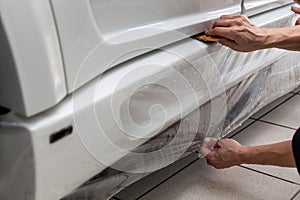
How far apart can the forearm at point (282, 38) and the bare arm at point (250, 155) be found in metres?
→ 0.23

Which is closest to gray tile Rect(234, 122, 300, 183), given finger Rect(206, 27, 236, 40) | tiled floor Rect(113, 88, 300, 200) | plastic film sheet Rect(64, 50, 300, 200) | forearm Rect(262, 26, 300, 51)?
tiled floor Rect(113, 88, 300, 200)

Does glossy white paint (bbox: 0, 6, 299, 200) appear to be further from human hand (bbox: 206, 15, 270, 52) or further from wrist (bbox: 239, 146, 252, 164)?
wrist (bbox: 239, 146, 252, 164)

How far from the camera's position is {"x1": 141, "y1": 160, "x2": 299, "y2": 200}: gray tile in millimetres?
1114

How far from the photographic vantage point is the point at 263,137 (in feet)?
4.79

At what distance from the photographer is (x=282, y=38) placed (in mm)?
1002

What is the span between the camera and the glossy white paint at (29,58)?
500 mm

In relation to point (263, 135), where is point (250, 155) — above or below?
above

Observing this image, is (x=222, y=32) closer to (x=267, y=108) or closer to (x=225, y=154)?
(x=225, y=154)

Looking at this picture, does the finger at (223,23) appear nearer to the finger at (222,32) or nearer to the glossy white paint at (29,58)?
the finger at (222,32)

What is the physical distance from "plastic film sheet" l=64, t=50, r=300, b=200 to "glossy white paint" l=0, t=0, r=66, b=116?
0.64 feet

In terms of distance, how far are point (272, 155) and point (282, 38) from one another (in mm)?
282

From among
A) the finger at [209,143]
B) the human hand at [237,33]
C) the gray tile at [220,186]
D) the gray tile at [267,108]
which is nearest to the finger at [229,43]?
the human hand at [237,33]

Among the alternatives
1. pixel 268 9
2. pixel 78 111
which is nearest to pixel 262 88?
pixel 268 9

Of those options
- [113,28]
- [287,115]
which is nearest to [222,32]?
[113,28]
